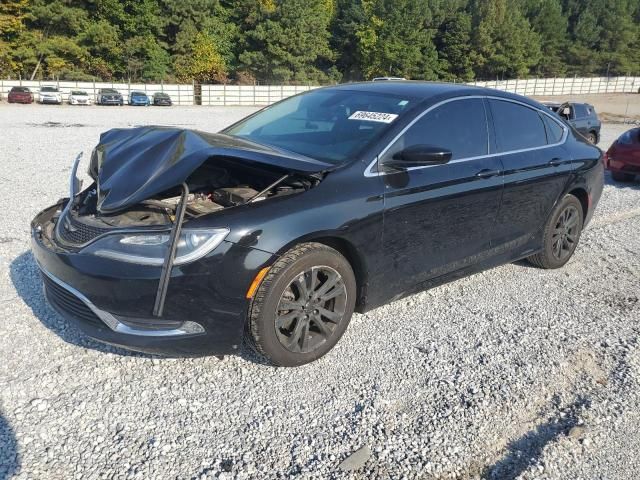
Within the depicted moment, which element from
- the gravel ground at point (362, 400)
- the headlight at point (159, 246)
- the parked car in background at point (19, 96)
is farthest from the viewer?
the parked car in background at point (19, 96)

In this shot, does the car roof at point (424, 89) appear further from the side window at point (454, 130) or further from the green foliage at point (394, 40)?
the green foliage at point (394, 40)

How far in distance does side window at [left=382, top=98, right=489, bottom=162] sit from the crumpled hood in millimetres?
734

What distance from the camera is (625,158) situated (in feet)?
32.4

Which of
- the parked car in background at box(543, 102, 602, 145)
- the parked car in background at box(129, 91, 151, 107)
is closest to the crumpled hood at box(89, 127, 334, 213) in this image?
the parked car in background at box(543, 102, 602, 145)

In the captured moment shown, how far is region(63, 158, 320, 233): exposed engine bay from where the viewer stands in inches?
124

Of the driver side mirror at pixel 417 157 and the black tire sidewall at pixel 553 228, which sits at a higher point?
the driver side mirror at pixel 417 157

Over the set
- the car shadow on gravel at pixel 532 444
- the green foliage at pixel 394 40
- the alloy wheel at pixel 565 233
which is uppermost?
the green foliage at pixel 394 40

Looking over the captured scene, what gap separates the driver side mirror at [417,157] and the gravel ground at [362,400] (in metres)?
1.17

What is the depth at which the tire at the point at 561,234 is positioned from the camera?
500 cm

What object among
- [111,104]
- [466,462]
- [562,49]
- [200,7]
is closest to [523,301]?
[466,462]

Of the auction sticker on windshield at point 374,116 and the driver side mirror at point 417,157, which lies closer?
the driver side mirror at point 417,157

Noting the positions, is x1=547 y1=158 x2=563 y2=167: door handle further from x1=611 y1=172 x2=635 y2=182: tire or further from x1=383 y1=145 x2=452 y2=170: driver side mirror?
x1=611 y1=172 x2=635 y2=182: tire

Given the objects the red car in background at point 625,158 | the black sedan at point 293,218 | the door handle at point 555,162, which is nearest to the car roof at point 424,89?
the black sedan at point 293,218

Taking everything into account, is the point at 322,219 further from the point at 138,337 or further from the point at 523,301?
the point at 523,301
